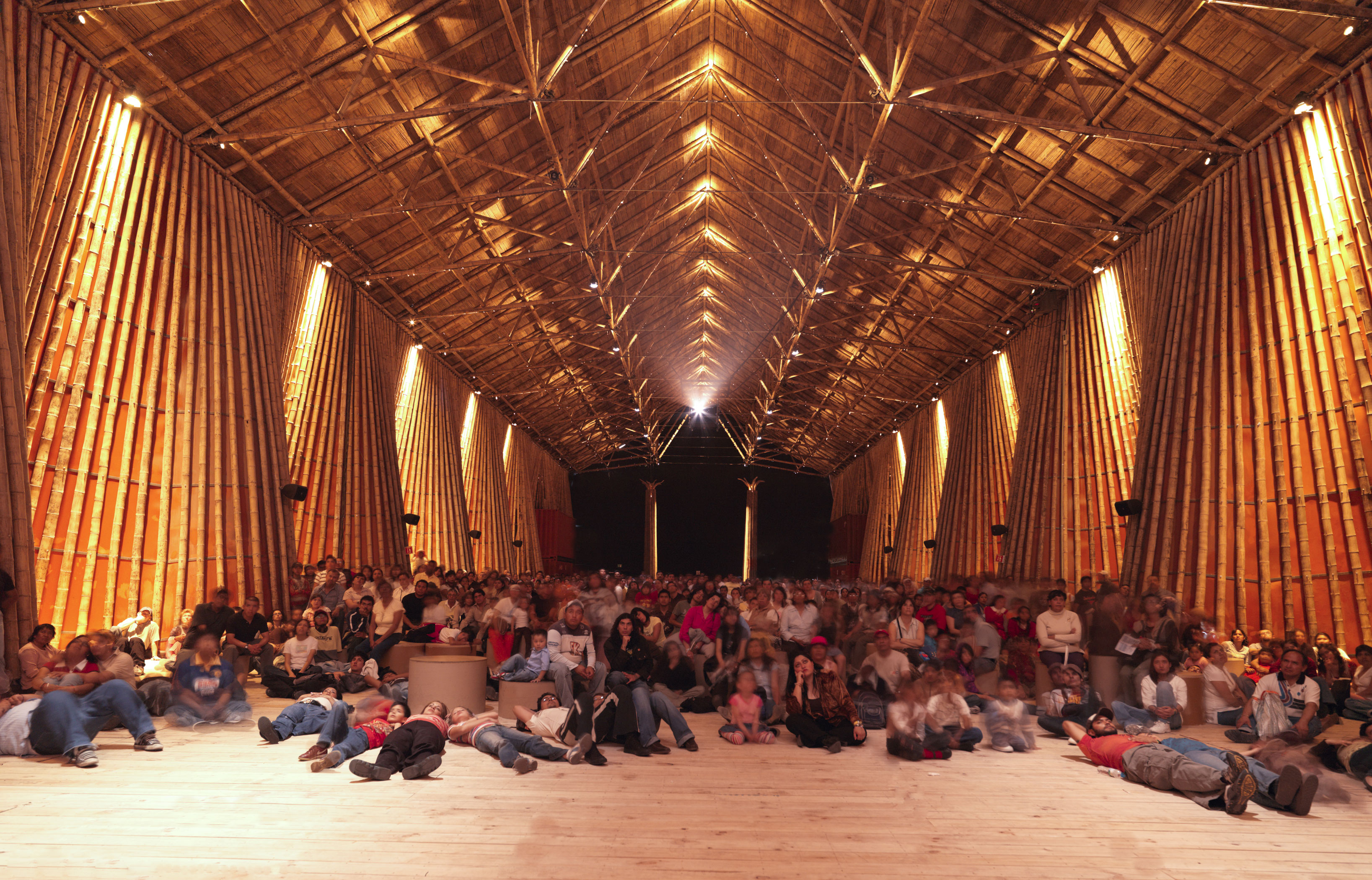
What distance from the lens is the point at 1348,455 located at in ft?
27.2

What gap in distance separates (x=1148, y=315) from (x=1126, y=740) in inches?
301

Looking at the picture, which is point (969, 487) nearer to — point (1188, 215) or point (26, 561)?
point (1188, 215)

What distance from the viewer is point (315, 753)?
523 centimetres

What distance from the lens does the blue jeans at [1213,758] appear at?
4.55 metres

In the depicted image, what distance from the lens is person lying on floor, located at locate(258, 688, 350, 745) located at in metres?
5.71

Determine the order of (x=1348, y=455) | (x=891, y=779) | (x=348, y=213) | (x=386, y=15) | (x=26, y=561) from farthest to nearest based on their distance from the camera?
(x=348, y=213) < (x=386, y=15) < (x=1348, y=455) < (x=26, y=561) < (x=891, y=779)

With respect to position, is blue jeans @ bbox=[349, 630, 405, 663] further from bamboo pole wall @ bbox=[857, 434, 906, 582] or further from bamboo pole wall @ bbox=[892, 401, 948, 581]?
bamboo pole wall @ bbox=[857, 434, 906, 582]

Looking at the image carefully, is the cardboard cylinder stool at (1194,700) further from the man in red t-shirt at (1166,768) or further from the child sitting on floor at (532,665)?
the child sitting on floor at (532,665)

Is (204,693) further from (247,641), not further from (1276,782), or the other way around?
(1276,782)

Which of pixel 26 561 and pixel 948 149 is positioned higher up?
pixel 948 149

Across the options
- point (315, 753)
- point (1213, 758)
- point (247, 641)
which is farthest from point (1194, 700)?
point (247, 641)

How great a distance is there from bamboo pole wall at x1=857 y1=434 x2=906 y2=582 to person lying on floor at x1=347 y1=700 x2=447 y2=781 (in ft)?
62.9

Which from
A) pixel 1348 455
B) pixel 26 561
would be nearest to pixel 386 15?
pixel 26 561

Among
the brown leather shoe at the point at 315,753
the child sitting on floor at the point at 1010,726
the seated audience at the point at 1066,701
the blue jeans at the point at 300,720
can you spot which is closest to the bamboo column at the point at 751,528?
the seated audience at the point at 1066,701
